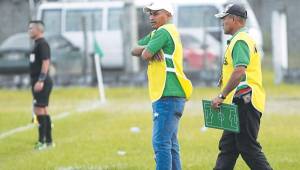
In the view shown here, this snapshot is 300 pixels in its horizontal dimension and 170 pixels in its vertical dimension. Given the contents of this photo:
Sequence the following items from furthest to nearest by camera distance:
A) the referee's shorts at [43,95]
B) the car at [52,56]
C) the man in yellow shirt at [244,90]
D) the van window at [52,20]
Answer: the van window at [52,20] < the car at [52,56] < the referee's shorts at [43,95] < the man in yellow shirt at [244,90]

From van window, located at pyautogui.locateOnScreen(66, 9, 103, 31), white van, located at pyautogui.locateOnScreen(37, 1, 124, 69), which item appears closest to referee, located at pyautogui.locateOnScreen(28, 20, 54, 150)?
white van, located at pyautogui.locateOnScreen(37, 1, 124, 69)

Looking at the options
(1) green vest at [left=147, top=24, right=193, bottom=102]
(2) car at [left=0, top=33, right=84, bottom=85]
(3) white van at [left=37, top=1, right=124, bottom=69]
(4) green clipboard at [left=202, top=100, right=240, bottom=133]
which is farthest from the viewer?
(3) white van at [left=37, top=1, right=124, bottom=69]

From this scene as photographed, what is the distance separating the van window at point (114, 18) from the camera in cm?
3362

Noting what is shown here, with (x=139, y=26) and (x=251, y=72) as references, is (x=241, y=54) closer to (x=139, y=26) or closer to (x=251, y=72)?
(x=251, y=72)

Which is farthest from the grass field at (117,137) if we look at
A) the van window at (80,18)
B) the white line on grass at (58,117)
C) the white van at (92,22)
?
the van window at (80,18)

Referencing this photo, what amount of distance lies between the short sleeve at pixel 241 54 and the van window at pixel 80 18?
23.3 m

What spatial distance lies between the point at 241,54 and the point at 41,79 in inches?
237

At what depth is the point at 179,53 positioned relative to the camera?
10.2m

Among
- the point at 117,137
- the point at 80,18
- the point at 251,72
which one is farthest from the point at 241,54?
the point at 80,18

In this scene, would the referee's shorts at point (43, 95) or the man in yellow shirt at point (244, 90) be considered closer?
the man in yellow shirt at point (244, 90)

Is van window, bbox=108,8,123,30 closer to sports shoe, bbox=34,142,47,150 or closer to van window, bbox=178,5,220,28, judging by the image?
van window, bbox=178,5,220,28

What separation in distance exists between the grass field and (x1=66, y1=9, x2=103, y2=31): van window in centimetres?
732

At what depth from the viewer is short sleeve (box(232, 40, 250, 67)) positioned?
9.48 metres

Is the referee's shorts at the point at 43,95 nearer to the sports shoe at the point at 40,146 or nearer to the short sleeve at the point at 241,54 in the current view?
the sports shoe at the point at 40,146
